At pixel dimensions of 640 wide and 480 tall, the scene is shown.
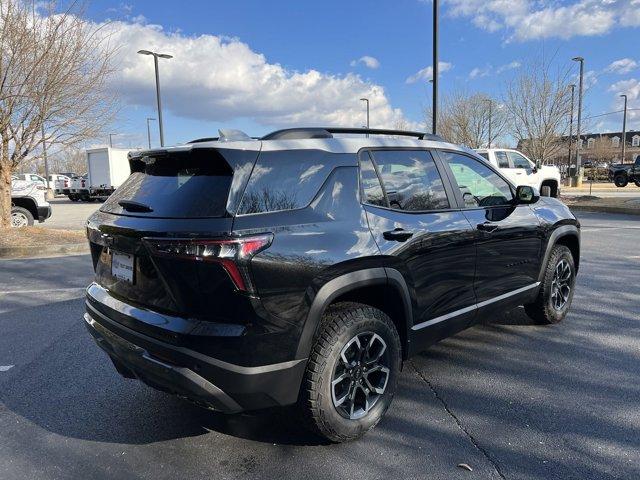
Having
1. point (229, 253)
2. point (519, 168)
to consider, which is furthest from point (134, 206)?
point (519, 168)

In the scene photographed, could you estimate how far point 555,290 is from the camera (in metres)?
4.80

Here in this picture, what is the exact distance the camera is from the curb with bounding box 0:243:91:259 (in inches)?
388

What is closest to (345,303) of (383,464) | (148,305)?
(383,464)

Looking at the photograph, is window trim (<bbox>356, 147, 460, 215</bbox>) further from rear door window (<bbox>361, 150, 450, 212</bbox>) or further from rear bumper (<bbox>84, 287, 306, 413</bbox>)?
rear bumper (<bbox>84, 287, 306, 413</bbox>)

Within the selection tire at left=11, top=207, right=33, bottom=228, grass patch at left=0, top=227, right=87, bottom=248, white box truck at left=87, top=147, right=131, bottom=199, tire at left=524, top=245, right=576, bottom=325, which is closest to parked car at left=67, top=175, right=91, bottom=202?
white box truck at left=87, top=147, right=131, bottom=199

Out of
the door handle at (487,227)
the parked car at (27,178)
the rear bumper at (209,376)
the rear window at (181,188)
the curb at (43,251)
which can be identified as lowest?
the curb at (43,251)

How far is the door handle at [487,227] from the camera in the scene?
3.69 metres

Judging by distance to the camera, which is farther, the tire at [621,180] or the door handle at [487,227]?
the tire at [621,180]

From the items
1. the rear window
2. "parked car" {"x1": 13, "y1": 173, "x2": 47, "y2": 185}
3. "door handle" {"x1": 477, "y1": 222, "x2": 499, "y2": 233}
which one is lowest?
"door handle" {"x1": 477, "y1": 222, "x2": 499, "y2": 233}

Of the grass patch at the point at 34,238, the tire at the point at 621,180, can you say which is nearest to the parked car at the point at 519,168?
the grass patch at the point at 34,238

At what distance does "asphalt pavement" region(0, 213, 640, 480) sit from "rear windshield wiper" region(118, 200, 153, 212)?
1369 millimetres

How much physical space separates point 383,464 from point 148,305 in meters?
1.52

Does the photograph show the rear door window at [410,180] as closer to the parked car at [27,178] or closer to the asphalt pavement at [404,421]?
the asphalt pavement at [404,421]

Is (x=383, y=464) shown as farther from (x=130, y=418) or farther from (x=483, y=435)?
(x=130, y=418)
